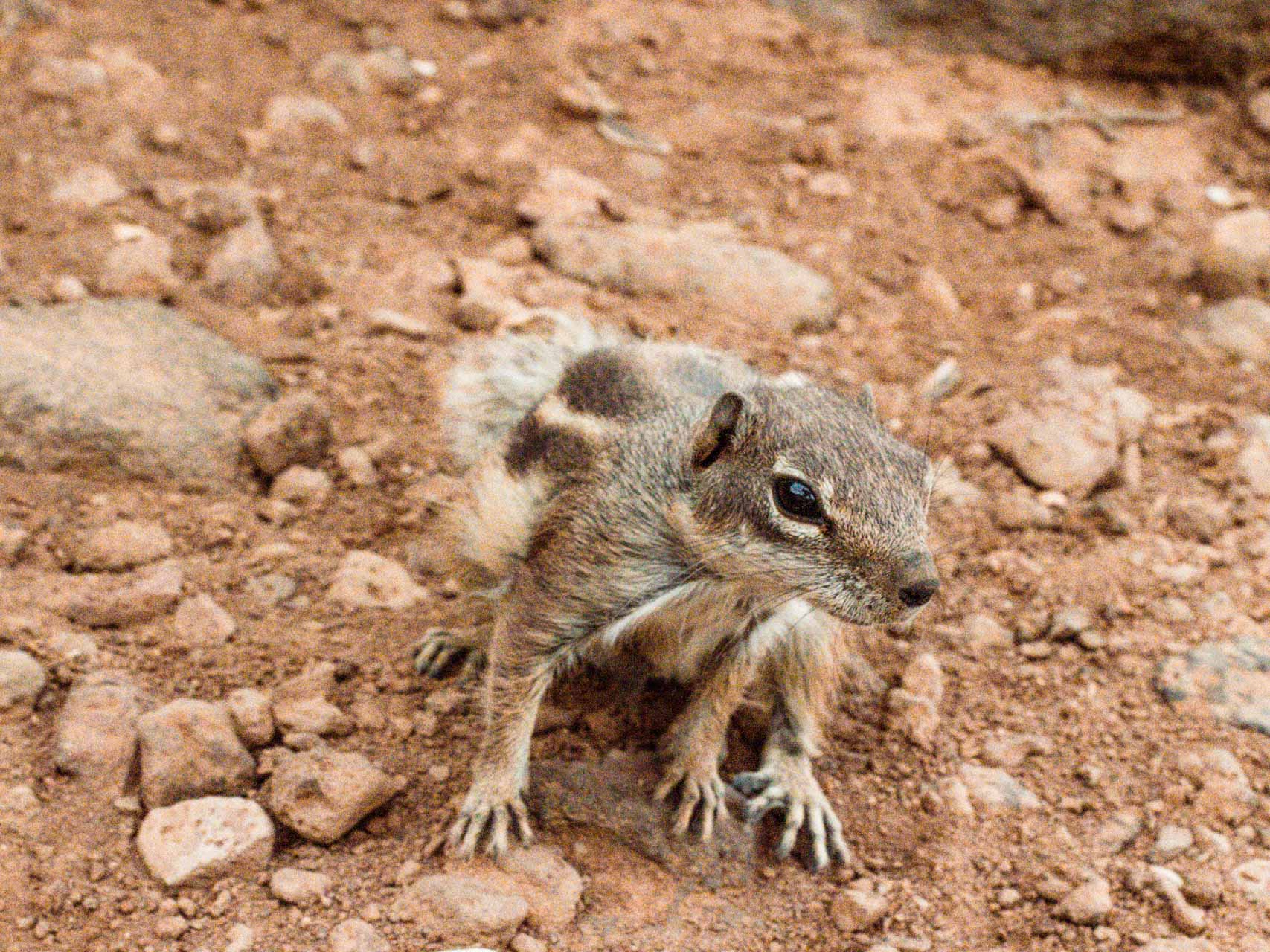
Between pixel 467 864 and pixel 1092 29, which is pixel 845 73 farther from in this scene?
pixel 467 864

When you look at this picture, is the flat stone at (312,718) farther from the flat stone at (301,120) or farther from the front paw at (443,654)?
the flat stone at (301,120)

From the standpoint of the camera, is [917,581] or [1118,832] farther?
[1118,832]

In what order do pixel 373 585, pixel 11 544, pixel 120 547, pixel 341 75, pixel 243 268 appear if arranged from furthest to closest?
pixel 341 75 → pixel 243 268 → pixel 373 585 → pixel 120 547 → pixel 11 544

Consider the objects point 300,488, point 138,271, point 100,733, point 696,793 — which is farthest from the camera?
point 138,271

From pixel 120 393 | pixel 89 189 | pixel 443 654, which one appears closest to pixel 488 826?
pixel 443 654

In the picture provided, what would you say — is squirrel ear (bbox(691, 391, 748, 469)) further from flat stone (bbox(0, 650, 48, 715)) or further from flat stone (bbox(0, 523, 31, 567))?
flat stone (bbox(0, 523, 31, 567))

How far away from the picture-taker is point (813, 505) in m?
3.65

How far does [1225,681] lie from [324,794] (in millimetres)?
2858

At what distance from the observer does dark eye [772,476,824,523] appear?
3.65 meters

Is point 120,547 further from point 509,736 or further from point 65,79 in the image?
point 65,79

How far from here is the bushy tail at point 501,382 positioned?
5066 millimetres

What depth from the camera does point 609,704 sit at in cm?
451

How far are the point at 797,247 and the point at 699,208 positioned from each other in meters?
0.52

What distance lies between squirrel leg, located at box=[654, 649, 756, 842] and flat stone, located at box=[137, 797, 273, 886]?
1163 mm
